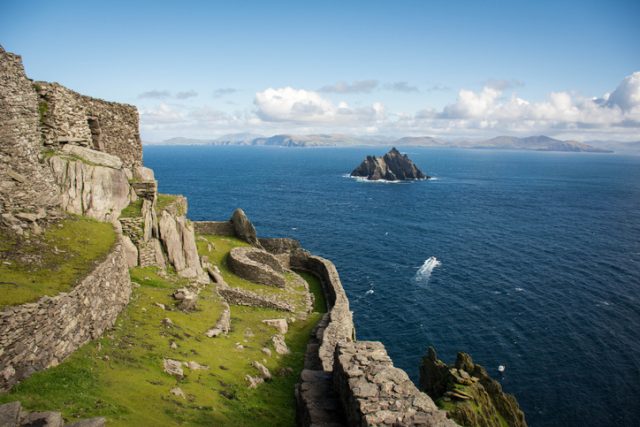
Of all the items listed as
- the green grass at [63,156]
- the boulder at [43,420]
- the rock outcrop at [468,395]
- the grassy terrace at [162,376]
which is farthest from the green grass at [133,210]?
the rock outcrop at [468,395]

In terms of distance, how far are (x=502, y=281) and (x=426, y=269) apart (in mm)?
11175

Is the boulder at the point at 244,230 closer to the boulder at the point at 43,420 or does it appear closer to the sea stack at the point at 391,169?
the boulder at the point at 43,420

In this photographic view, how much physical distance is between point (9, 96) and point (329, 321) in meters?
22.8

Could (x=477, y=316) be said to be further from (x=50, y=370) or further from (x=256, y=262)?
(x=50, y=370)

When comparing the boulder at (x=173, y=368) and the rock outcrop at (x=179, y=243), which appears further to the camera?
the rock outcrop at (x=179, y=243)

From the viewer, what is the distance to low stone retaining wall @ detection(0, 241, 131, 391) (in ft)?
42.1

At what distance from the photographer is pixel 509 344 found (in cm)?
4581

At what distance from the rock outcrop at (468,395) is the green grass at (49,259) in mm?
17920

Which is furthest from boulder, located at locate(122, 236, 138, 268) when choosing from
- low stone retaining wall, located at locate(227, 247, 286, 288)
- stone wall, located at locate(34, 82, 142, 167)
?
low stone retaining wall, located at locate(227, 247, 286, 288)

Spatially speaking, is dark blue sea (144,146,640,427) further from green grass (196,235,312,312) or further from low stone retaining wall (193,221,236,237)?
low stone retaining wall (193,221,236,237)

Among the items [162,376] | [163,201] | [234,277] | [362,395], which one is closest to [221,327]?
[162,376]

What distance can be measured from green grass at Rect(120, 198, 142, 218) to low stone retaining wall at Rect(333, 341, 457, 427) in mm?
18494

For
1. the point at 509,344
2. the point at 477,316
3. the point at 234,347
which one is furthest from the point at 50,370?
the point at 477,316

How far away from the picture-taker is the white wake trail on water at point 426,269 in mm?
63031
